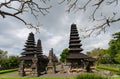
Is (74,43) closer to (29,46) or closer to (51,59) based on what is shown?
(51,59)

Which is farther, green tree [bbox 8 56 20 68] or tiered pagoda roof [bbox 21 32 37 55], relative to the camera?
green tree [bbox 8 56 20 68]

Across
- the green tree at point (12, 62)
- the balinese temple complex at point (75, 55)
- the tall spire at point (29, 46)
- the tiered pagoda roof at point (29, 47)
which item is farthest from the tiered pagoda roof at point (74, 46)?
the green tree at point (12, 62)

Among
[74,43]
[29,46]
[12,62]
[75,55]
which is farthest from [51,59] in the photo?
[12,62]

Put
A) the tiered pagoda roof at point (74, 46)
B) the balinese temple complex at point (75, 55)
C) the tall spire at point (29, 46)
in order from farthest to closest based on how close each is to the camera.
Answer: the tall spire at point (29, 46) → the tiered pagoda roof at point (74, 46) → the balinese temple complex at point (75, 55)

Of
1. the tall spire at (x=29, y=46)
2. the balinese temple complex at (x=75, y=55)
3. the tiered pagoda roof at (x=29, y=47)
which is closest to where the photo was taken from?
the balinese temple complex at (x=75, y=55)

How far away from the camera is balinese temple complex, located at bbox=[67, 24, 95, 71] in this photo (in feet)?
150

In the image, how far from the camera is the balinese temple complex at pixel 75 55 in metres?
45.6

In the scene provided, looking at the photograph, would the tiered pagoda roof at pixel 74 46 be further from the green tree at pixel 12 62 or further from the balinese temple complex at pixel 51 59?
the green tree at pixel 12 62

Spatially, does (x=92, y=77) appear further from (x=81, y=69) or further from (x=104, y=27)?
(x=81, y=69)

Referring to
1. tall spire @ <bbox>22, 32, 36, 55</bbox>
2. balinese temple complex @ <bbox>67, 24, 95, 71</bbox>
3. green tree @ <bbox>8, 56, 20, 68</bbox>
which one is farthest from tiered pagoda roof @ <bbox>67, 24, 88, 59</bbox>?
green tree @ <bbox>8, 56, 20, 68</bbox>

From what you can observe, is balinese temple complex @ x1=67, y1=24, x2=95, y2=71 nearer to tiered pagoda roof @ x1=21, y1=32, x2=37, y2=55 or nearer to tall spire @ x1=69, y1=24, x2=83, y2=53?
tall spire @ x1=69, y1=24, x2=83, y2=53

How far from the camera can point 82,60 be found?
47.2 metres

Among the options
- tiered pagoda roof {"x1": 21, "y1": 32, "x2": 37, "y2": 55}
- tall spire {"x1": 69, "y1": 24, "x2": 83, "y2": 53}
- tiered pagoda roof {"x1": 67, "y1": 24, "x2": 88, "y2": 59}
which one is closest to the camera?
tiered pagoda roof {"x1": 67, "y1": 24, "x2": 88, "y2": 59}

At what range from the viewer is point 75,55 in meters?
46.6
